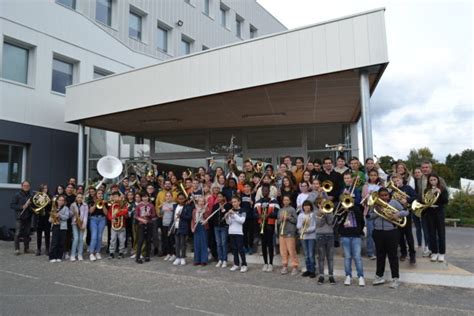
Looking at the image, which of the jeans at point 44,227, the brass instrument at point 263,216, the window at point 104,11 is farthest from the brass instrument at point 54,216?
the window at point 104,11

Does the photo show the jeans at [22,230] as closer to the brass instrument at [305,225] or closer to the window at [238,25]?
the brass instrument at [305,225]

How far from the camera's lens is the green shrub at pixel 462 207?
840 inches

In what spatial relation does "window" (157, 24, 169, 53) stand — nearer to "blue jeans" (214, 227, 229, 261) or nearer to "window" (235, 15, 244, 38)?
"window" (235, 15, 244, 38)

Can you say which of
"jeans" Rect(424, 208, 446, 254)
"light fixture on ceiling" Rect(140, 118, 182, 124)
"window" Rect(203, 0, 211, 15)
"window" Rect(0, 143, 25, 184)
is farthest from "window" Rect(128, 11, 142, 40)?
"jeans" Rect(424, 208, 446, 254)

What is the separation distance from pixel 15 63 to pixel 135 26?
301 inches

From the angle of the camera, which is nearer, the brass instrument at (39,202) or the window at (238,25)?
the brass instrument at (39,202)

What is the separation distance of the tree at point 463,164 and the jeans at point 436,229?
65292 mm

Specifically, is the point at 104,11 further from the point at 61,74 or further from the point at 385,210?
the point at 385,210

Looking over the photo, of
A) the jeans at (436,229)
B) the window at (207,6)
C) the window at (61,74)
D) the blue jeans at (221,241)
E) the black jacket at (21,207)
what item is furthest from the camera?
the window at (207,6)

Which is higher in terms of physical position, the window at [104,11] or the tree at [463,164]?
the window at [104,11]

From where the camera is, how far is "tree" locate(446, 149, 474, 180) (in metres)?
66.7

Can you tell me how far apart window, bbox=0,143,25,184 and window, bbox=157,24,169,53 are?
10234 millimetres

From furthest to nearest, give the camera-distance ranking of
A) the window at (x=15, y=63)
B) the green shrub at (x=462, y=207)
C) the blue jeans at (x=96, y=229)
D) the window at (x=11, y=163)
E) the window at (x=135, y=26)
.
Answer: the green shrub at (x=462, y=207) → the window at (x=135, y=26) → the window at (x=15, y=63) → the window at (x=11, y=163) → the blue jeans at (x=96, y=229)

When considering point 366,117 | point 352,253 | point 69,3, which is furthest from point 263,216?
point 69,3
